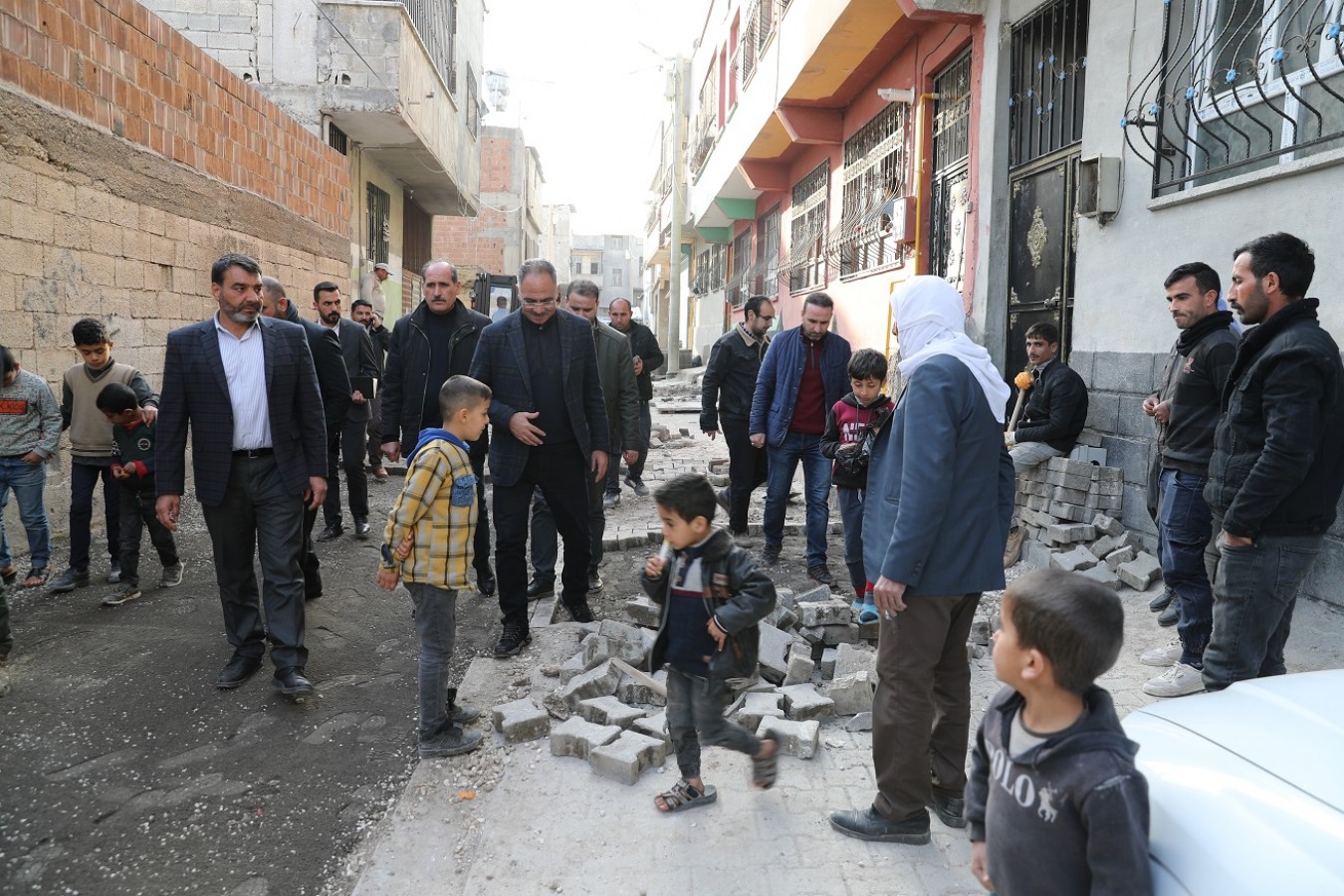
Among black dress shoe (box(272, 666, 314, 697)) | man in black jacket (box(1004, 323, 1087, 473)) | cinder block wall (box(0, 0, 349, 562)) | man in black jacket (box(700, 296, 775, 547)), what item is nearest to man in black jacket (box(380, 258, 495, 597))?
black dress shoe (box(272, 666, 314, 697))

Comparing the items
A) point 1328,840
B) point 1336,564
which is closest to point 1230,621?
point 1336,564

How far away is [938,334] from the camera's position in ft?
9.61

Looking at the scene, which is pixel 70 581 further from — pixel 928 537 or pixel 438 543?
pixel 928 537

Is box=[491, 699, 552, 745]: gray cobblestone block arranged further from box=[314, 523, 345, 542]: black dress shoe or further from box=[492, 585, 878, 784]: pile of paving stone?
box=[314, 523, 345, 542]: black dress shoe

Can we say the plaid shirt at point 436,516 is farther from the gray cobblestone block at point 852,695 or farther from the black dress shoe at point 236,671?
the gray cobblestone block at point 852,695

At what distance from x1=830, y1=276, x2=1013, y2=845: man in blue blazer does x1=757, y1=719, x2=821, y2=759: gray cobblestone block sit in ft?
1.71

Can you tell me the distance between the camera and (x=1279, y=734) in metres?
1.74

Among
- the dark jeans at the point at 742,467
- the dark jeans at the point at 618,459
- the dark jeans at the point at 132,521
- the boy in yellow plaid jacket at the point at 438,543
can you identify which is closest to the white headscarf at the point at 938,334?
the boy in yellow plaid jacket at the point at 438,543

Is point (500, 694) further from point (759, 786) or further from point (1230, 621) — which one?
point (1230, 621)

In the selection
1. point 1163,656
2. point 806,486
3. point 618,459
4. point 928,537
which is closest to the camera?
point 928,537

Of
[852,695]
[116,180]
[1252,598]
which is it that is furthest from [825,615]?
[116,180]

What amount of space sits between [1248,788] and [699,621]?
5.69ft

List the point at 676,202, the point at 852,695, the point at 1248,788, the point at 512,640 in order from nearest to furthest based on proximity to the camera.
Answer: the point at 1248,788
the point at 852,695
the point at 512,640
the point at 676,202

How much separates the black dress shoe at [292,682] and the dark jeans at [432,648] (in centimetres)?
88
